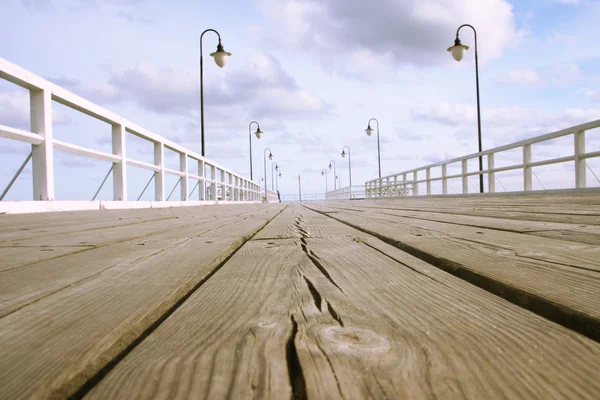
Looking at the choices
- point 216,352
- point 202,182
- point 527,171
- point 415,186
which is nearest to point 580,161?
point 527,171

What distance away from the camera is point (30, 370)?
497 millimetres

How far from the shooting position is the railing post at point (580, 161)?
6340 mm

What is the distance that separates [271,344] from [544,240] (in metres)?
1.30

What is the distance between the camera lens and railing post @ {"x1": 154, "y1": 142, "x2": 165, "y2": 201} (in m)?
7.27

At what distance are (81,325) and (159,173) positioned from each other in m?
6.94

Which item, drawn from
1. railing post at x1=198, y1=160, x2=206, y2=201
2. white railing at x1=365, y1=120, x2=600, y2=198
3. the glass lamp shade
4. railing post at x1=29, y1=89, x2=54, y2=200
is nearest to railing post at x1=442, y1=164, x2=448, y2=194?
white railing at x1=365, y1=120, x2=600, y2=198

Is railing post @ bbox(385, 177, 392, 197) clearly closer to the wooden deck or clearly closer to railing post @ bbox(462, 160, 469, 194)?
railing post @ bbox(462, 160, 469, 194)

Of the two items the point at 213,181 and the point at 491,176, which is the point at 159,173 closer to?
the point at 213,181

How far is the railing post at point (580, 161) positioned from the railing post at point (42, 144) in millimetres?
6999

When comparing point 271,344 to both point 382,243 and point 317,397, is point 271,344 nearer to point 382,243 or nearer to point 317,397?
point 317,397

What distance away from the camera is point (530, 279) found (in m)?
0.83

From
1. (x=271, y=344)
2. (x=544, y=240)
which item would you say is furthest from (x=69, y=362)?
(x=544, y=240)

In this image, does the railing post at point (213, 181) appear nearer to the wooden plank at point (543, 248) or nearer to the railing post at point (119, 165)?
the railing post at point (119, 165)

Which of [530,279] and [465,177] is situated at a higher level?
[465,177]
